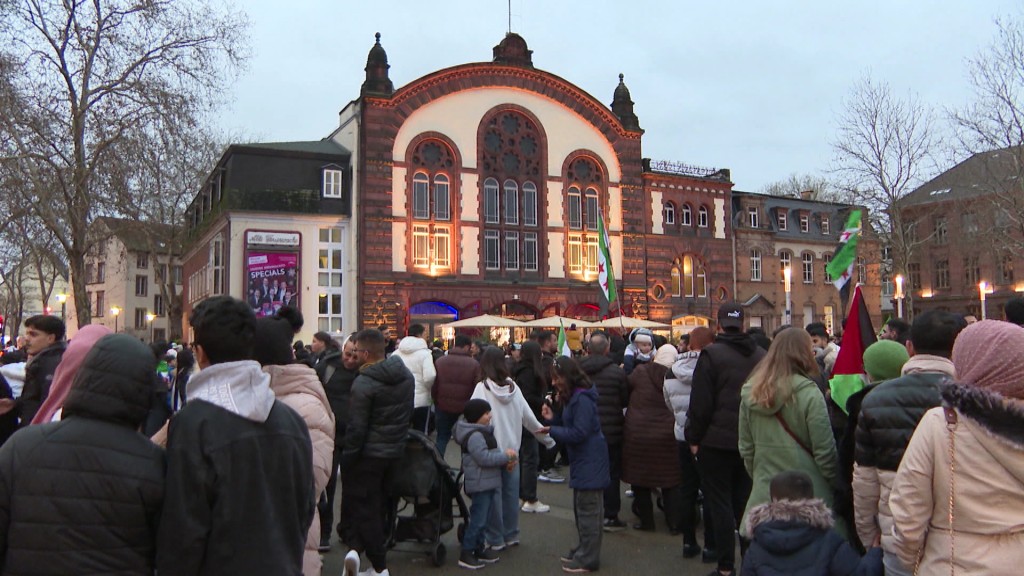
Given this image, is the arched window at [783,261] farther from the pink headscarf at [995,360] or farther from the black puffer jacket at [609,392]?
the pink headscarf at [995,360]

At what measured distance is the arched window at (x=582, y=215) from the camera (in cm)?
3828

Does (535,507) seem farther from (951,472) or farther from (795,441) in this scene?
(951,472)

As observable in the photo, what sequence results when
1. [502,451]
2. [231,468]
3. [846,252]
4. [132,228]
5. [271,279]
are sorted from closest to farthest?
[231,468] < [502,451] < [846,252] < [132,228] < [271,279]

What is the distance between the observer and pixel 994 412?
3.03m

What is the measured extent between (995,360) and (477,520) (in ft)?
16.8

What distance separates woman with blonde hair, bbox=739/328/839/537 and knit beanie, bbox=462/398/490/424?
102 inches

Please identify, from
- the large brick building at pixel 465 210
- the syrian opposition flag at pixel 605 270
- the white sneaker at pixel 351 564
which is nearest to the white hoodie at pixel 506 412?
the white sneaker at pixel 351 564

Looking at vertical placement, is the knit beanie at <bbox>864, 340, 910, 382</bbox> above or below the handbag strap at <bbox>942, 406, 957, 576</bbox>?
above

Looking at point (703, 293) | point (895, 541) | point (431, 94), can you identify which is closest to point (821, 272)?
point (703, 293)

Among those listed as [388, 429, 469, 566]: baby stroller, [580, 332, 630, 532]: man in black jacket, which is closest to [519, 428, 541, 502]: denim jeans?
[580, 332, 630, 532]: man in black jacket

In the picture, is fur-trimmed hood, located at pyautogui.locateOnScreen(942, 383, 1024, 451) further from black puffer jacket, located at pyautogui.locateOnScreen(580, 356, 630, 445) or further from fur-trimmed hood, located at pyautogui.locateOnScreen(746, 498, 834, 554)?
black puffer jacket, located at pyautogui.locateOnScreen(580, 356, 630, 445)


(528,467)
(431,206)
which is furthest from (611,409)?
(431,206)

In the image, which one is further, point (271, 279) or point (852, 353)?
point (271, 279)

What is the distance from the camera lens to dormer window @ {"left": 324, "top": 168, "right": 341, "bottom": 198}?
34.6 meters
